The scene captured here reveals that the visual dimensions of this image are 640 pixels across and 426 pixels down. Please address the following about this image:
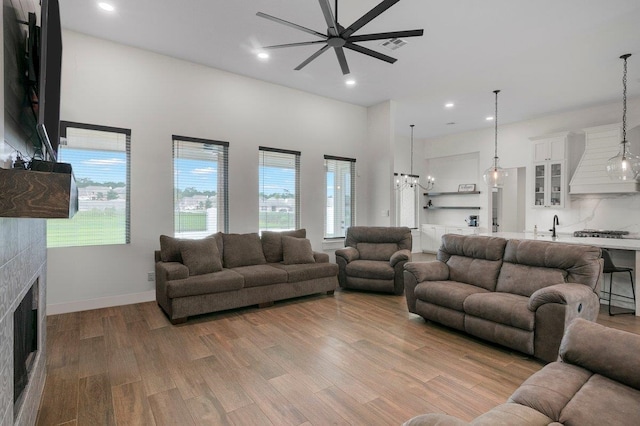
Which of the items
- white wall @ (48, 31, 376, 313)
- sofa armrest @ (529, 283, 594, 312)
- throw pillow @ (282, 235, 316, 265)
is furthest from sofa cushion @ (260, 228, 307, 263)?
sofa armrest @ (529, 283, 594, 312)

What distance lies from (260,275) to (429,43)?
12.1 ft

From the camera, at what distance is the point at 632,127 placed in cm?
585

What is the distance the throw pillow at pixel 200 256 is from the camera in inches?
155

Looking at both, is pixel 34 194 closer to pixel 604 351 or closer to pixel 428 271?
pixel 604 351

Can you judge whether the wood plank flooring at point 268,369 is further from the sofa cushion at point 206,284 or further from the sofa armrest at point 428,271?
the sofa armrest at point 428,271

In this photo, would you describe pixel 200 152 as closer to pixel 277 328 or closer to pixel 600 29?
pixel 277 328

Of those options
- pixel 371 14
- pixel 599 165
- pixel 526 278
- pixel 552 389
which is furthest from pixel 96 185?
pixel 599 165

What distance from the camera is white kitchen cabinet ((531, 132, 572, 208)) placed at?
255 inches

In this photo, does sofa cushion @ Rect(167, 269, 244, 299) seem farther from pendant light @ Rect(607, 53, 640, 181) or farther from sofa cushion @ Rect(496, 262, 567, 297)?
pendant light @ Rect(607, 53, 640, 181)

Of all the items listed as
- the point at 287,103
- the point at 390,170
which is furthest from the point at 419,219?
the point at 287,103

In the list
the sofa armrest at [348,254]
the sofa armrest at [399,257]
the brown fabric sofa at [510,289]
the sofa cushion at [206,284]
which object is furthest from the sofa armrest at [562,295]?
the sofa cushion at [206,284]

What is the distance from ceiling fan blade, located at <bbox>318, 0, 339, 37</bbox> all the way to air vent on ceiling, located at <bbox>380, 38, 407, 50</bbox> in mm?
1320

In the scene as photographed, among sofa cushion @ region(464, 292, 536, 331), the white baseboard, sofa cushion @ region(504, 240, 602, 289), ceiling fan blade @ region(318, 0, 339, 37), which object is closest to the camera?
ceiling fan blade @ region(318, 0, 339, 37)

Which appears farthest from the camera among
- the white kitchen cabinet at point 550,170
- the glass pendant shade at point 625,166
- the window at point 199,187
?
the white kitchen cabinet at point 550,170
